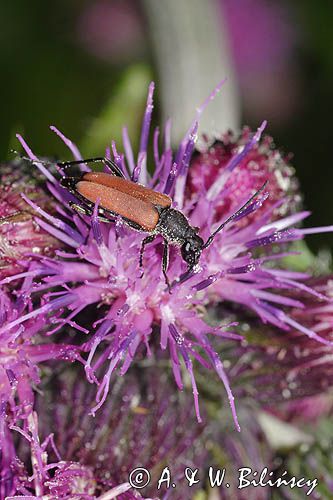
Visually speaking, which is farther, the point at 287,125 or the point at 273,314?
the point at 287,125

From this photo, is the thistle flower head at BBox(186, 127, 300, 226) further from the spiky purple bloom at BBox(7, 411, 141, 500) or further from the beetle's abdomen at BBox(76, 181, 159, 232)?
the spiky purple bloom at BBox(7, 411, 141, 500)

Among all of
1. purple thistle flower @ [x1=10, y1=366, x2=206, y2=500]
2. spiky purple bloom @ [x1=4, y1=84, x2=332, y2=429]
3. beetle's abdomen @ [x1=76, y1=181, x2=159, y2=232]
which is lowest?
purple thistle flower @ [x1=10, y1=366, x2=206, y2=500]

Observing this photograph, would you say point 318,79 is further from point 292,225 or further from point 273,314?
point 273,314

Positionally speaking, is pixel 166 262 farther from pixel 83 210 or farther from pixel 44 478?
pixel 44 478

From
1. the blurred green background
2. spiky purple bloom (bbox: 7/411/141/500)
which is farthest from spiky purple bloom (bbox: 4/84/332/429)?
the blurred green background

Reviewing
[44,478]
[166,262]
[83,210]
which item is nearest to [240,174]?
[166,262]

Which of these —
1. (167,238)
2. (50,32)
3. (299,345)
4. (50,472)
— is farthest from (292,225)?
(50,32)

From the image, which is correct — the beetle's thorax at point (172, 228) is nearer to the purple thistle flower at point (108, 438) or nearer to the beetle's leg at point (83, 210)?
the beetle's leg at point (83, 210)
